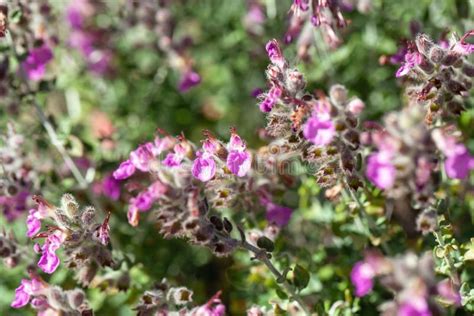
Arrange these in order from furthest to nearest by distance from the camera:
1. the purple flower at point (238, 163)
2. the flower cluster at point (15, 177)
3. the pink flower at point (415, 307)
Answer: the flower cluster at point (15, 177) → the purple flower at point (238, 163) → the pink flower at point (415, 307)

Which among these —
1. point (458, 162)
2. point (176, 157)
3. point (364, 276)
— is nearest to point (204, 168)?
point (176, 157)

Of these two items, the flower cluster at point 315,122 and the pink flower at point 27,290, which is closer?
the flower cluster at point 315,122

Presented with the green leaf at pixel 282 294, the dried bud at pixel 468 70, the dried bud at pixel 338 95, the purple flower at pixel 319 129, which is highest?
the dried bud at pixel 468 70

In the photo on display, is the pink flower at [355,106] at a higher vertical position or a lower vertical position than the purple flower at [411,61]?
lower

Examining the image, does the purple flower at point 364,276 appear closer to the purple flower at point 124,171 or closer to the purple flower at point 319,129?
the purple flower at point 319,129

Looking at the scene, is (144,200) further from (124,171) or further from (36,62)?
(36,62)

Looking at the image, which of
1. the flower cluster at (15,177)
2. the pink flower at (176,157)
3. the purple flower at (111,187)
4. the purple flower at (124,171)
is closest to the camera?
the pink flower at (176,157)

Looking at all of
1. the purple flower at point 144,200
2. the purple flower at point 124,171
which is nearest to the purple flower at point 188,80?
the purple flower at point 124,171

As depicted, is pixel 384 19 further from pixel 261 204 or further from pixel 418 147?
pixel 418 147

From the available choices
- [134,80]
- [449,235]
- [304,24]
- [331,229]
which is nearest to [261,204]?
[331,229]
